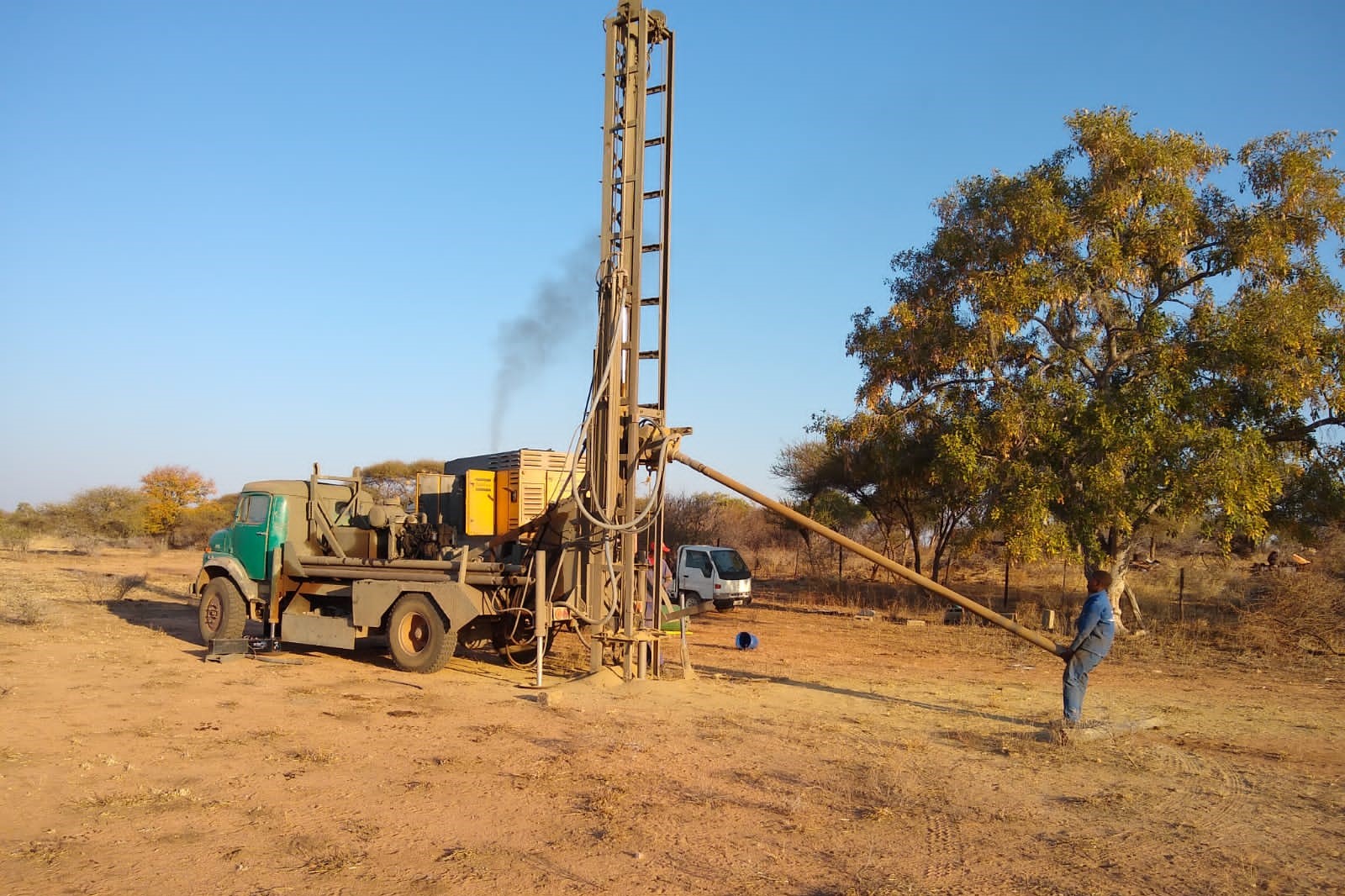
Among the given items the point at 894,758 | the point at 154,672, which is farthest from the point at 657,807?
the point at 154,672

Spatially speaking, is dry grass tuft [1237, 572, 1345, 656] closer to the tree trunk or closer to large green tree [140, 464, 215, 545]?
the tree trunk

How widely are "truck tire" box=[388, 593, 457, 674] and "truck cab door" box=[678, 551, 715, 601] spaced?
1207 centimetres

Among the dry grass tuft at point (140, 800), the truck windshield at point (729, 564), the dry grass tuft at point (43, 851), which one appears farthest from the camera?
the truck windshield at point (729, 564)

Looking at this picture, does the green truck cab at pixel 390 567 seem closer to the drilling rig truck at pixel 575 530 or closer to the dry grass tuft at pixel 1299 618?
the drilling rig truck at pixel 575 530

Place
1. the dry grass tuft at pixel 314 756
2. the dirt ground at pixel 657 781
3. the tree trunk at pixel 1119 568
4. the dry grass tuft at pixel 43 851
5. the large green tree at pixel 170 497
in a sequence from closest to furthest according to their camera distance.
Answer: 1. the dirt ground at pixel 657 781
2. the dry grass tuft at pixel 43 851
3. the dry grass tuft at pixel 314 756
4. the tree trunk at pixel 1119 568
5. the large green tree at pixel 170 497

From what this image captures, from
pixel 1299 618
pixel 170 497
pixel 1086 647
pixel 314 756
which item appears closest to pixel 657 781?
pixel 314 756

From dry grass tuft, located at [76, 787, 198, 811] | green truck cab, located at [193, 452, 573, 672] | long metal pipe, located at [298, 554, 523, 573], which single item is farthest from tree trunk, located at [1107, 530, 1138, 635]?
dry grass tuft, located at [76, 787, 198, 811]

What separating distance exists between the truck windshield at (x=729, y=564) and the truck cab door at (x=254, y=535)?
40.4 feet

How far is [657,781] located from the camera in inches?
312

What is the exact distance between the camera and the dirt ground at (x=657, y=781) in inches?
229

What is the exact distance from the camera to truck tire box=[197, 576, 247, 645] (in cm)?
1570

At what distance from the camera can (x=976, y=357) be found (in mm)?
19703

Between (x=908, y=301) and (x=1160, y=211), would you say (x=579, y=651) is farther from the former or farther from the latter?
(x=1160, y=211)

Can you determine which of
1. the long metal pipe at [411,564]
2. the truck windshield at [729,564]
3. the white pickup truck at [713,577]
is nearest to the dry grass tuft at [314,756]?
the long metal pipe at [411,564]
